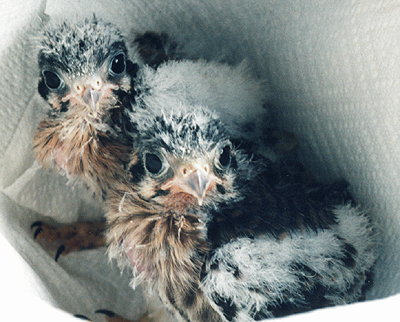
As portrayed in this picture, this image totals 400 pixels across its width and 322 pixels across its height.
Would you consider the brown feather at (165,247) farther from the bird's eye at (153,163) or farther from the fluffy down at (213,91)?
the fluffy down at (213,91)

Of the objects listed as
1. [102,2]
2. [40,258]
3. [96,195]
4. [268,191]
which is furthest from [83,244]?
[102,2]

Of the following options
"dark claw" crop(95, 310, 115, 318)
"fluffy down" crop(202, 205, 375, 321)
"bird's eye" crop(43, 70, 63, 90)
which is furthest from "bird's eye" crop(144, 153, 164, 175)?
"dark claw" crop(95, 310, 115, 318)

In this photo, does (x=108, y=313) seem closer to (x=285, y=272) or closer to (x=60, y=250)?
(x=60, y=250)

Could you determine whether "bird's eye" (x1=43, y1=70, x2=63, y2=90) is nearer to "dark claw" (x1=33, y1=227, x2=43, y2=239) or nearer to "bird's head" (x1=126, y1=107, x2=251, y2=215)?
"bird's head" (x1=126, y1=107, x2=251, y2=215)

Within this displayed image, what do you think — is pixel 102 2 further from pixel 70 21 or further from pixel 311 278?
pixel 311 278

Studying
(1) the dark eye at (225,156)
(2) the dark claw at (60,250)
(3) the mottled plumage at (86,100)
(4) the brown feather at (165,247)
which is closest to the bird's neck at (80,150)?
(3) the mottled plumage at (86,100)

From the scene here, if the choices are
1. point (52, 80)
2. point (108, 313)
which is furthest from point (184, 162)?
point (108, 313)
